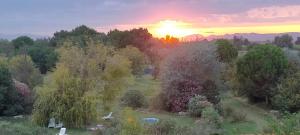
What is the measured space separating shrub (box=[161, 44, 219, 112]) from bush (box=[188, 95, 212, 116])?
4.81ft

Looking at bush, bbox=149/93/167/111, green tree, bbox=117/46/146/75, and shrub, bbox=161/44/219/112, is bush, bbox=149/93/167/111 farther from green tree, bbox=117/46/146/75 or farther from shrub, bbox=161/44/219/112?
green tree, bbox=117/46/146/75

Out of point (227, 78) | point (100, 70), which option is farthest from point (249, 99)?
point (100, 70)

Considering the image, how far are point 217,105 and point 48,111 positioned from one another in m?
8.88

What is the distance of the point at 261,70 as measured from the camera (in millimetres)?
27203

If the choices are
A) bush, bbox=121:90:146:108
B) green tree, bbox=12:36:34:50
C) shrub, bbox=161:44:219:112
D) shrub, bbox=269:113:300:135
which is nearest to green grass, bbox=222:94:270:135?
shrub, bbox=161:44:219:112

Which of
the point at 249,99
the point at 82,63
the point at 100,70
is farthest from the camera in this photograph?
Answer: the point at 249,99

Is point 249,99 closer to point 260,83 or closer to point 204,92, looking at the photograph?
point 260,83

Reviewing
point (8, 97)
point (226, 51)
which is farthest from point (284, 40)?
point (8, 97)

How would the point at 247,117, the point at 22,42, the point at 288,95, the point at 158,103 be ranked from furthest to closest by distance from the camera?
1. the point at 22,42
2. the point at 158,103
3. the point at 288,95
4. the point at 247,117

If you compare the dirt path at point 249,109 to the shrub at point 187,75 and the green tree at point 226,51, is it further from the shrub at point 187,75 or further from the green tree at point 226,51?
the green tree at point 226,51

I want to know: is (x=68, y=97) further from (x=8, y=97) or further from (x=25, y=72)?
(x=25, y=72)

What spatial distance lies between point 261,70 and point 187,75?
454cm

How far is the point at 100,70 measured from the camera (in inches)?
1005

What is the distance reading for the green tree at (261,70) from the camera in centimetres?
2717
